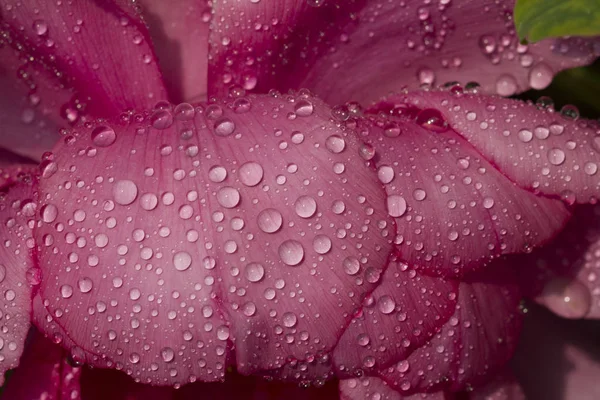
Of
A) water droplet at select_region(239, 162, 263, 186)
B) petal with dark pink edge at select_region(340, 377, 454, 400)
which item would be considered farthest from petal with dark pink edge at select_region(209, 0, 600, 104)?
petal with dark pink edge at select_region(340, 377, 454, 400)

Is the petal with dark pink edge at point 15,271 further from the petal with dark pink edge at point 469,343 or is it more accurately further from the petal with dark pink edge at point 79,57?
the petal with dark pink edge at point 469,343

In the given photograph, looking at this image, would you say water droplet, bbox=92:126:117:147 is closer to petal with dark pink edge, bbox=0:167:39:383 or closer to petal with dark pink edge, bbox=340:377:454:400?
petal with dark pink edge, bbox=0:167:39:383

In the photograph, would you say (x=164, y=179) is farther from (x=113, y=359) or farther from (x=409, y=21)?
(x=409, y=21)

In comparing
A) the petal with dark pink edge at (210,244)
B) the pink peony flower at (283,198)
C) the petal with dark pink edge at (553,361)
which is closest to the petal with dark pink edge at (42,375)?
the pink peony flower at (283,198)

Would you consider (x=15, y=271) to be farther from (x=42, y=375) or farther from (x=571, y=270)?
(x=571, y=270)

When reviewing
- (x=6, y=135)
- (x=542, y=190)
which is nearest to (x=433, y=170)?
(x=542, y=190)

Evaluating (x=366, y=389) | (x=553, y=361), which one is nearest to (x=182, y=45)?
(x=366, y=389)
